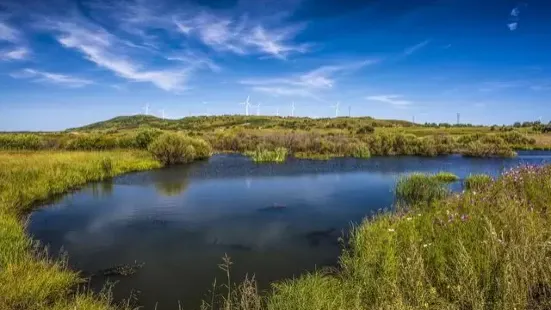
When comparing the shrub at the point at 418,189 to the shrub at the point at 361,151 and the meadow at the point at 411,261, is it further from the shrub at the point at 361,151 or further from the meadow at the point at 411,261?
the shrub at the point at 361,151

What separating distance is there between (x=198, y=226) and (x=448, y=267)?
967 cm

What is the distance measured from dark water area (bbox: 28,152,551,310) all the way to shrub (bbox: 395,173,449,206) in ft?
2.26

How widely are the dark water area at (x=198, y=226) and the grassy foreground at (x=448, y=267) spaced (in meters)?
1.30

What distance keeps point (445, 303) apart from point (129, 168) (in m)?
28.5

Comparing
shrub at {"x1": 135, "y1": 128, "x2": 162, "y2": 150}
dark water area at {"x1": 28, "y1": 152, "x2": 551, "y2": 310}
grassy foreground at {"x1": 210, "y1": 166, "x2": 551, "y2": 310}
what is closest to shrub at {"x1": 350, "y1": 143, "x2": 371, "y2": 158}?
dark water area at {"x1": 28, "y1": 152, "x2": 551, "y2": 310}

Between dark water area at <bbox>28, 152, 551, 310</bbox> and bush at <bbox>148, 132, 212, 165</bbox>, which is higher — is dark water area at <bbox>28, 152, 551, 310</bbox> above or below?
below

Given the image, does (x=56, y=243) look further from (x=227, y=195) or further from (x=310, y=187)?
(x=310, y=187)

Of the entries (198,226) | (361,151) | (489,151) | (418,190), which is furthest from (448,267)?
(489,151)

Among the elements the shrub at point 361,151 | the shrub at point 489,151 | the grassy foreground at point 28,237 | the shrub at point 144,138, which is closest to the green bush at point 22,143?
the shrub at point 144,138

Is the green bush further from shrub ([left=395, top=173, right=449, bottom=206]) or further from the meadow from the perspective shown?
shrub ([left=395, top=173, right=449, bottom=206])

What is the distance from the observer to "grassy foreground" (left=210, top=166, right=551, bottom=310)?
5.59m

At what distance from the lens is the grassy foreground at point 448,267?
5.59 m

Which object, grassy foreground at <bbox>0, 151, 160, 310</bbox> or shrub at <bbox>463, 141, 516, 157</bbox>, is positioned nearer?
grassy foreground at <bbox>0, 151, 160, 310</bbox>

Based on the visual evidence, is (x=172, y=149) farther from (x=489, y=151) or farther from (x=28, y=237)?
(x=489, y=151)
